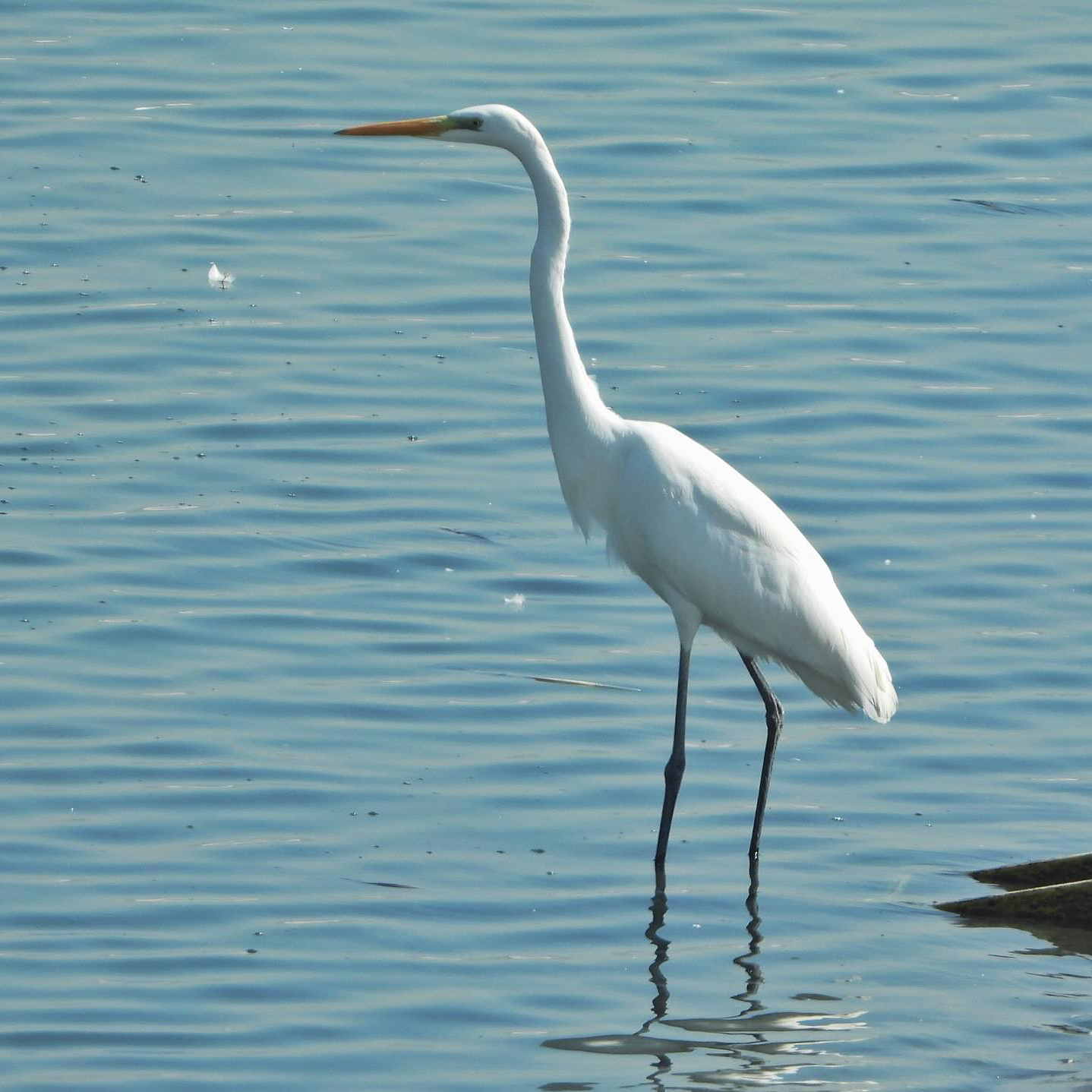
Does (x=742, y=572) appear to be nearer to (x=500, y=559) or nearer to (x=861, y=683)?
(x=861, y=683)

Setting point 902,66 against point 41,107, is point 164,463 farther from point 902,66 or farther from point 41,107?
point 902,66

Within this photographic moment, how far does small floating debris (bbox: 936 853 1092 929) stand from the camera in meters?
6.23

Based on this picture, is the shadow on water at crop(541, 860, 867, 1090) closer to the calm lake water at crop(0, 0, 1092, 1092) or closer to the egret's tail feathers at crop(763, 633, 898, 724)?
the calm lake water at crop(0, 0, 1092, 1092)

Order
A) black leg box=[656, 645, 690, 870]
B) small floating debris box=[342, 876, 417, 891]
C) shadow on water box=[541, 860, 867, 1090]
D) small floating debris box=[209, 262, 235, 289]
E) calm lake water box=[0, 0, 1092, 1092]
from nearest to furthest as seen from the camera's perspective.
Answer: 1. shadow on water box=[541, 860, 867, 1090]
2. calm lake water box=[0, 0, 1092, 1092]
3. small floating debris box=[342, 876, 417, 891]
4. black leg box=[656, 645, 690, 870]
5. small floating debris box=[209, 262, 235, 289]

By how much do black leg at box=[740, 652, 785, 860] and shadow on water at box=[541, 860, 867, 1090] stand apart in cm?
88

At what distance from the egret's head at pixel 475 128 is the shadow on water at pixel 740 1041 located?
2634 millimetres

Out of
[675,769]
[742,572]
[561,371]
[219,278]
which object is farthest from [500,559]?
[219,278]

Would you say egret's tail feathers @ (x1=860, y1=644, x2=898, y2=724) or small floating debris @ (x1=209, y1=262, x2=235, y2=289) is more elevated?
small floating debris @ (x1=209, y1=262, x2=235, y2=289)

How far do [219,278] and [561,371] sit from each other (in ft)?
15.8

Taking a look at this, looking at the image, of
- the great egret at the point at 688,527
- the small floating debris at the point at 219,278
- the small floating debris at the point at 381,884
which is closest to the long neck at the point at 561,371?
the great egret at the point at 688,527

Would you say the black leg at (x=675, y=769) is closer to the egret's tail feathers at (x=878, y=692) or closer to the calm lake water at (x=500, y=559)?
the calm lake water at (x=500, y=559)

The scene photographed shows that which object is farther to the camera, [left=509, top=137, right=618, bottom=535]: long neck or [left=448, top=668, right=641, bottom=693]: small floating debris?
[left=448, top=668, right=641, bottom=693]: small floating debris

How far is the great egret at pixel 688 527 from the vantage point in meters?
7.08

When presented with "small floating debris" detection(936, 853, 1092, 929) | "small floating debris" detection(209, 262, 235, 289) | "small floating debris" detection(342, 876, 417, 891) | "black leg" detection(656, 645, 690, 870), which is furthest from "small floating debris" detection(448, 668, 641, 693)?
"small floating debris" detection(209, 262, 235, 289)
